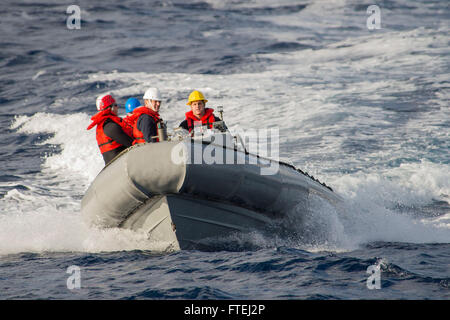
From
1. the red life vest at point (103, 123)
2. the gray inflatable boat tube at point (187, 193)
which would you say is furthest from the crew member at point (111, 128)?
the gray inflatable boat tube at point (187, 193)

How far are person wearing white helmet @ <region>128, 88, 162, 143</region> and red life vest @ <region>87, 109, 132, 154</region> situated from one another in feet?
0.52

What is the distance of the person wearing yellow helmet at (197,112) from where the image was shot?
291 inches

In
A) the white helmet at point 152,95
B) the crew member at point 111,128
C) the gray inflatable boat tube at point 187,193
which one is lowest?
the gray inflatable boat tube at point 187,193

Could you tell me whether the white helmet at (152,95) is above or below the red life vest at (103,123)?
above

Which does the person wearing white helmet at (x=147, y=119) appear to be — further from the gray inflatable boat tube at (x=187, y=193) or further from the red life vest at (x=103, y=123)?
the gray inflatable boat tube at (x=187, y=193)

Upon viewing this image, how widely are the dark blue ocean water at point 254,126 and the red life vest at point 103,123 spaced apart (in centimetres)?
92

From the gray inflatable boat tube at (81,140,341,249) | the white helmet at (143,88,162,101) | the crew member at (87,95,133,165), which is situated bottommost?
the gray inflatable boat tube at (81,140,341,249)

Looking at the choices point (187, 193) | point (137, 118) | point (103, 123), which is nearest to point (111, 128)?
point (103, 123)

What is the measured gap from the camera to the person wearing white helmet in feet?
20.7

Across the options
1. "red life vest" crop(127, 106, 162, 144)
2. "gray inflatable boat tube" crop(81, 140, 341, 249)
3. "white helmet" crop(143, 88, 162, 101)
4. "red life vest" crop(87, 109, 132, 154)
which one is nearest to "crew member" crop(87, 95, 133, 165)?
"red life vest" crop(87, 109, 132, 154)

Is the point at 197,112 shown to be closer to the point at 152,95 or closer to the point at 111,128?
the point at 152,95

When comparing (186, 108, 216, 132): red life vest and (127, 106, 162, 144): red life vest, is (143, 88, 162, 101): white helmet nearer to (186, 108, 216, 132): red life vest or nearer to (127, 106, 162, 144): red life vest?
(127, 106, 162, 144): red life vest
